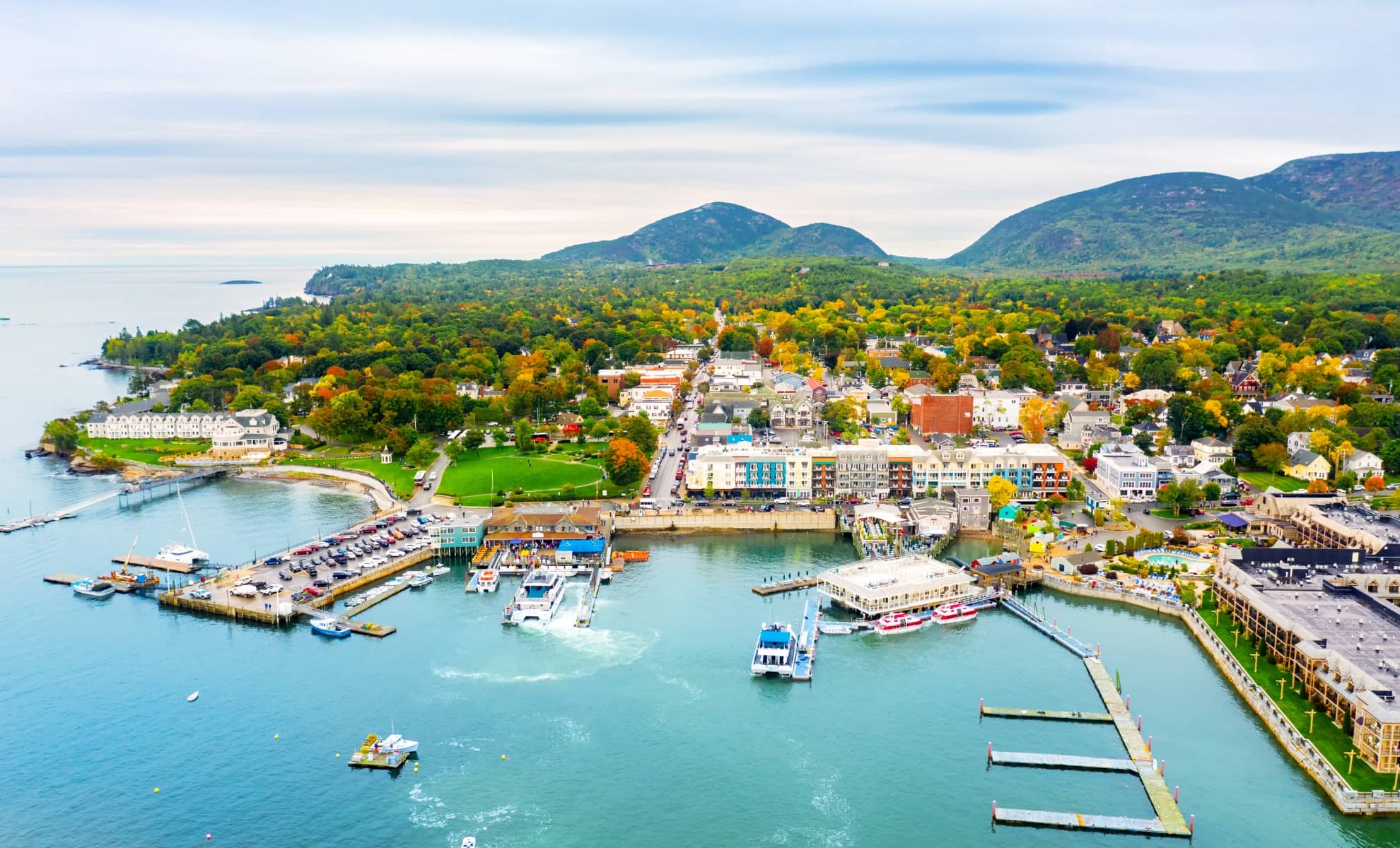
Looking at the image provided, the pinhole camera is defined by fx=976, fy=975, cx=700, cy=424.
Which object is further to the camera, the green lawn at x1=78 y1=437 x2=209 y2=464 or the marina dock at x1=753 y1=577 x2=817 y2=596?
the green lawn at x1=78 y1=437 x2=209 y2=464

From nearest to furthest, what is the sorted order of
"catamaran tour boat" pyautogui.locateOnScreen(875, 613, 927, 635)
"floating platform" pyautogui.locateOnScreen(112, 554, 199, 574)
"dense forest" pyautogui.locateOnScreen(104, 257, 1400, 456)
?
"catamaran tour boat" pyautogui.locateOnScreen(875, 613, 927, 635) → "floating platform" pyautogui.locateOnScreen(112, 554, 199, 574) → "dense forest" pyautogui.locateOnScreen(104, 257, 1400, 456)

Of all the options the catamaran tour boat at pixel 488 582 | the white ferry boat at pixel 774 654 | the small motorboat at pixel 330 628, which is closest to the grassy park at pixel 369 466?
the catamaran tour boat at pixel 488 582

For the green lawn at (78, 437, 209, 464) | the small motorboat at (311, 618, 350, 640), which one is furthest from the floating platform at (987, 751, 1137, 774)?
the green lawn at (78, 437, 209, 464)

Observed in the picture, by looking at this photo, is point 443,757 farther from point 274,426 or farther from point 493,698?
point 274,426

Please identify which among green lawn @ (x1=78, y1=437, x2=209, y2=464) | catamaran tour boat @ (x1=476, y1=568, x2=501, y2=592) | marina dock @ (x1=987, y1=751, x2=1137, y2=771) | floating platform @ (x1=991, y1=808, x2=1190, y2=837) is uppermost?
green lawn @ (x1=78, y1=437, x2=209, y2=464)

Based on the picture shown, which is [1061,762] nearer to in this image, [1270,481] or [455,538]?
[455,538]

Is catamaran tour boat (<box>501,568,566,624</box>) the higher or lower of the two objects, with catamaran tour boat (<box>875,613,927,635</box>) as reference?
higher

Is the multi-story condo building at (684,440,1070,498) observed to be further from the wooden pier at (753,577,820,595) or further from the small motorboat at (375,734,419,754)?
the small motorboat at (375,734,419,754)

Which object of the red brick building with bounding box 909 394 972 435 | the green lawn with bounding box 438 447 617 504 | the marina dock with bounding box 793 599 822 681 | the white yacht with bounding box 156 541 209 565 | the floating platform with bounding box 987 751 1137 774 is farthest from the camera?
the red brick building with bounding box 909 394 972 435

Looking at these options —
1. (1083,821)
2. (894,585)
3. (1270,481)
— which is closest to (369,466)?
(894,585)
